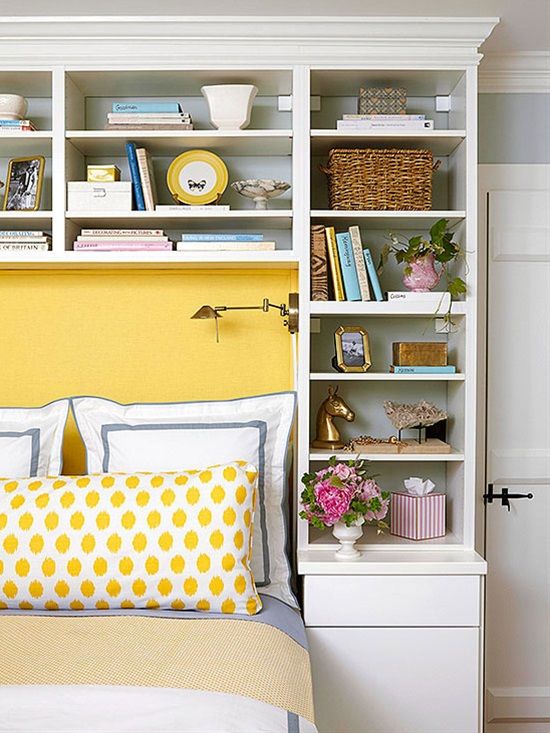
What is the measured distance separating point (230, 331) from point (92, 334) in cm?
51

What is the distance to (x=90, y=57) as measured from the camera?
9.18ft

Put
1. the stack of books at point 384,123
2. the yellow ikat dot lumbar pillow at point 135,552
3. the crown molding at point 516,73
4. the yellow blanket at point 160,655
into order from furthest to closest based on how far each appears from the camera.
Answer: the crown molding at point 516,73 → the stack of books at point 384,123 → the yellow ikat dot lumbar pillow at point 135,552 → the yellow blanket at point 160,655

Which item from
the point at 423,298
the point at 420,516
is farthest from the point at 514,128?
the point at 420,516

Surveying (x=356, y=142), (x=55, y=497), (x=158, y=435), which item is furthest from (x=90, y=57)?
(x=55, y=497)

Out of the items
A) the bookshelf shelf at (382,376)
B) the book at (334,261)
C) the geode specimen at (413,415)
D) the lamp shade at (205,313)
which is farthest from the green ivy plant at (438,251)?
the lamp shade at (205,313)

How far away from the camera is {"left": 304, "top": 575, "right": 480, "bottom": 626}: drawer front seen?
2631 millimetres

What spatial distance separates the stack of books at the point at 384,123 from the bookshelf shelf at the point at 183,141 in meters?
0.20

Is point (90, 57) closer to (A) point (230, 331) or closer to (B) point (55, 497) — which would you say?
(A) point (230, 331)

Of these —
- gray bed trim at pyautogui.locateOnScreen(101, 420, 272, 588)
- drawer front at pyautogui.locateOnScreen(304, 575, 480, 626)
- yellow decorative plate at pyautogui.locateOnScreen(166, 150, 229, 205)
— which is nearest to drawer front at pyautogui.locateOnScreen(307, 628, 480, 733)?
drawer front at pyautogui.locateOnScreen(304, 575, 480, 626)

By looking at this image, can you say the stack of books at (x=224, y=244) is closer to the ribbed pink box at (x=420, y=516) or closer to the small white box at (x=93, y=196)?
the small white box at (x=93, y=196)

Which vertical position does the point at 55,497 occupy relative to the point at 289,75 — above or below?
below

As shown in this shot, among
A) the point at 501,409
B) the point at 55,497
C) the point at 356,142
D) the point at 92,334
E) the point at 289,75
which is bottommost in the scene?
the point at 55,497

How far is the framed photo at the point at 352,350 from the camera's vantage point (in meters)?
2.94

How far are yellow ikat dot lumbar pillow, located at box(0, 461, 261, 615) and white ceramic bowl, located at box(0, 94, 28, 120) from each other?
1328 mm
